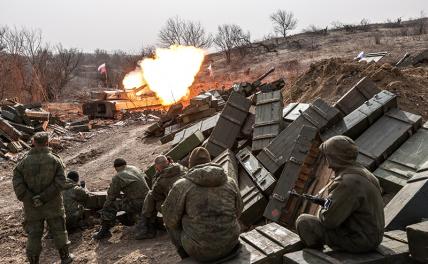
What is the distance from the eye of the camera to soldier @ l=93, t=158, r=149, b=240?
910 centimetres

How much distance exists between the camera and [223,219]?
5.50m

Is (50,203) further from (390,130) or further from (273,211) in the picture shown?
(390,130)

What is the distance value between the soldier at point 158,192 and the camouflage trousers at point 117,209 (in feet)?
1.92

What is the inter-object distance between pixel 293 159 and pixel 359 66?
6.47 meters

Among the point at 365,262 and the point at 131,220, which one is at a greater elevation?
the point at 365,262

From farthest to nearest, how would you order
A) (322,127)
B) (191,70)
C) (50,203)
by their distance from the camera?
(191,70) < (322,127) < (50,203)

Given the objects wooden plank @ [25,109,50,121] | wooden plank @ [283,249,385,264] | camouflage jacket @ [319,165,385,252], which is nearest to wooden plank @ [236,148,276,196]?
wooden plank @ [283,249,385,264]

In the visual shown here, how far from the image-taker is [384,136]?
8.84m

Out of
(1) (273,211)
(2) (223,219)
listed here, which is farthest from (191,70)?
(2) (223,219)

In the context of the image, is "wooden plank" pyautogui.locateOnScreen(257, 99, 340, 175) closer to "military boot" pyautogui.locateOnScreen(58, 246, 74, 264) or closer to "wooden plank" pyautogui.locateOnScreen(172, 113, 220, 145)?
"wooden plank" pyautogui.locateOnScreen(172, 113, 220, 145)

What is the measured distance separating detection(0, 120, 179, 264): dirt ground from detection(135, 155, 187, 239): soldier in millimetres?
232

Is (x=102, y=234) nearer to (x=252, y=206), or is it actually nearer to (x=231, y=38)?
(x=252, y=206)

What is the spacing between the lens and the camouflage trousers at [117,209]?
914 cm

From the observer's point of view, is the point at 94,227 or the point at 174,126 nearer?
the point at 94,227
